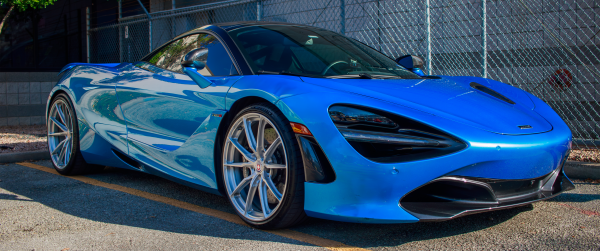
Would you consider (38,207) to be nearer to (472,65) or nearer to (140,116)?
(140,116)

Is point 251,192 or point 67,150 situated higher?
point 251,192

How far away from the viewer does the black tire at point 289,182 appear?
2676mm

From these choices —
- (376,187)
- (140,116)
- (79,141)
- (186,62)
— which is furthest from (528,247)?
(79,141)

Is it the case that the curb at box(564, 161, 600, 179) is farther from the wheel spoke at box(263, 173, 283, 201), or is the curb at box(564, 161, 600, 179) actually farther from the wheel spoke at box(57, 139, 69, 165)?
the wheel spoke at box(57, 139, 69, 165)

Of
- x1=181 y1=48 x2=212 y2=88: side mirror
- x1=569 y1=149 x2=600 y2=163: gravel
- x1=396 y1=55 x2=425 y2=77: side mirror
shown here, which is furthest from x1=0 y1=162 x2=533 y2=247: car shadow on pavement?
x1=569 y1=149 x2=600 y2=163: gravel

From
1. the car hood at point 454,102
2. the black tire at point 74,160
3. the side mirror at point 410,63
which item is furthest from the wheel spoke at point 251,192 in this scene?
the black tire at point 74,160

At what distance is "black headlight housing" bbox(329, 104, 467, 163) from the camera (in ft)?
8.04

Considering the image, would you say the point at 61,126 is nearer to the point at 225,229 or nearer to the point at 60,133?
the point at 60,133

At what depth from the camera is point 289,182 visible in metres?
2.70

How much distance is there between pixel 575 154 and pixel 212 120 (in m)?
3.91

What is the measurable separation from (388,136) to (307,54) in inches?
48.5

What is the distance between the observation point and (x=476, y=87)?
340 centimetres

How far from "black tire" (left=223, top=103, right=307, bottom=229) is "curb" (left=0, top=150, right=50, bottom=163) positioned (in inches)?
170

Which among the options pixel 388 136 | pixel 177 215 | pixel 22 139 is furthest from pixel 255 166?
pixel 22 139
